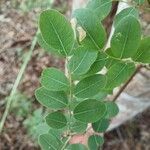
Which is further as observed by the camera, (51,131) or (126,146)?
(126,146)

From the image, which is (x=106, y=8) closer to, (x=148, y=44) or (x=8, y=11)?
(x=148, y=44)

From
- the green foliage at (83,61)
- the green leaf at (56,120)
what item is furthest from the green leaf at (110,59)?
the green leaf at (56,120)

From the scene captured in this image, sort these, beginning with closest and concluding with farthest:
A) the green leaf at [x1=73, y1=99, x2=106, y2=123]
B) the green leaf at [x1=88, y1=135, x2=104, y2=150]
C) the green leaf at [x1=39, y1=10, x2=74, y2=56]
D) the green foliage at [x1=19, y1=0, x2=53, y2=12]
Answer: the green leaf at [x1=39, y1=10, x2=74, y2=56]
the green leaf at [x1=73, y1=99, x2=106, y2=123]
the green leaf at [x1=88, y1=135, x2=104, y2=150]
the green foliage at [x1=19, y1=0, x2=53, y2=12]

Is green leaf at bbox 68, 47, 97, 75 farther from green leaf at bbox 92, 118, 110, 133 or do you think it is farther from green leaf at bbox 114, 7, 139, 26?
green leaf at bbox 92, 118, 110, 133

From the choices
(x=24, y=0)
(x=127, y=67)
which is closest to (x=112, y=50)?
(x=127, y=67)

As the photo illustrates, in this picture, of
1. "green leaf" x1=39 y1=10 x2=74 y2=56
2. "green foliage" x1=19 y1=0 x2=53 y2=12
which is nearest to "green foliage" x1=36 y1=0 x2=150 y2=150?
"green leaf" x1=39 y1=10 x2=74 y2=56
